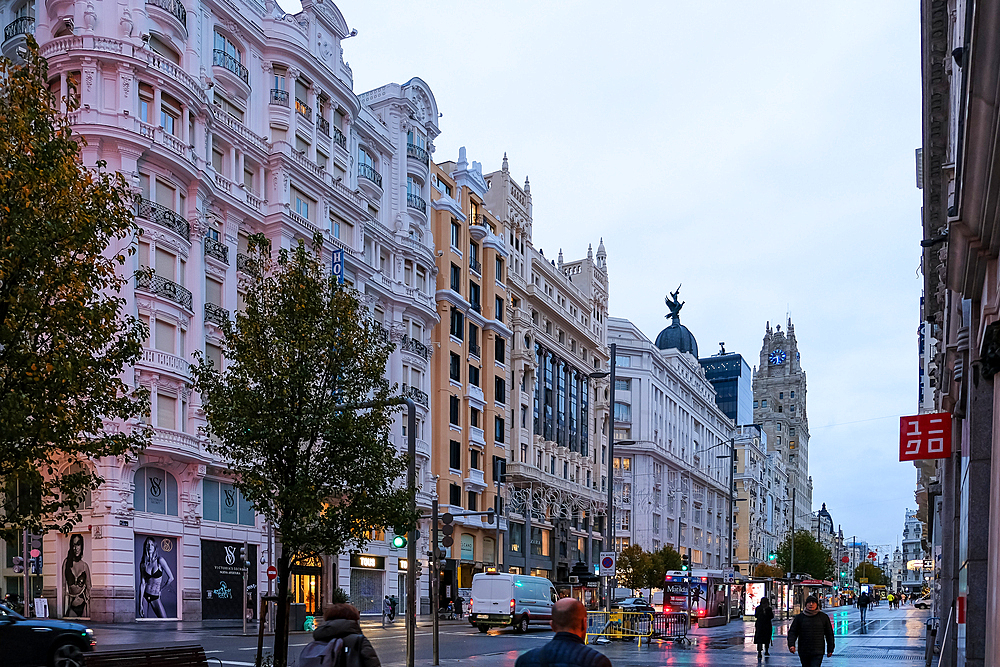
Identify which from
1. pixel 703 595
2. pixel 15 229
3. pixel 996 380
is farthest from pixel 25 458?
pixel 703 595

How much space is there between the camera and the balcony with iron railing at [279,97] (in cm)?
4866

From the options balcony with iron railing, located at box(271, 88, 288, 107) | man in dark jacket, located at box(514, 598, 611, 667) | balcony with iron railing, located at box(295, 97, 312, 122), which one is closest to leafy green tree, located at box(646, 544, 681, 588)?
balcony with iron railing, located at box(295, 97, 312, 122)

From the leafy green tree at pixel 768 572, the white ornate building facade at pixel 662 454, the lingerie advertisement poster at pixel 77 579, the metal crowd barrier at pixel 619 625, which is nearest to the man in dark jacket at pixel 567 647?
the metal crowd barrier at pixel 619 625

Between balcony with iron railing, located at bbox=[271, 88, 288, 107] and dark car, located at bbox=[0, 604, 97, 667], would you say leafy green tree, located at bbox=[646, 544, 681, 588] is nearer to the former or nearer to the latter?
balcony with iron railing, located at bbox=[271, 88, 288, 107]

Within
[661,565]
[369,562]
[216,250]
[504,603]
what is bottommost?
[661,565]

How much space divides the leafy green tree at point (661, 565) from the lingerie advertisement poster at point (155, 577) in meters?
44.3

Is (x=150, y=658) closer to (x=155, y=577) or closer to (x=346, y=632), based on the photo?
(x=346, y=632)

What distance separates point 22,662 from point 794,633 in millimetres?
12718

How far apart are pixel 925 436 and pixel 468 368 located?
50083mm

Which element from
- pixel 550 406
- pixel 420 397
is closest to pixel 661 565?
pixel 550 406

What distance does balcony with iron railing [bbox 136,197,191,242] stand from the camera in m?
39.3

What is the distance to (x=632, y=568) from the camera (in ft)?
250

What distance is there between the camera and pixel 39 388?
43.1 feet

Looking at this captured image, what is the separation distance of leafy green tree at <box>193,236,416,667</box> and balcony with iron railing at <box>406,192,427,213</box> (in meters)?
41.1
